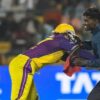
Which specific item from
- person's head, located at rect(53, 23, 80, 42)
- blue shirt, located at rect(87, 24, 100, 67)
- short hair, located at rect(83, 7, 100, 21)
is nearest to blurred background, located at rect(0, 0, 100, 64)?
person's head, located at rect(53, 23, 80, 42)

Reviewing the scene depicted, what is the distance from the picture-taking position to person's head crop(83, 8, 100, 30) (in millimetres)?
5743

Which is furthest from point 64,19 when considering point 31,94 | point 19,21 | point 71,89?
point 31,94

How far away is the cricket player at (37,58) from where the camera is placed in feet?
20.7

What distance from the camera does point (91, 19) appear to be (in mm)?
5758

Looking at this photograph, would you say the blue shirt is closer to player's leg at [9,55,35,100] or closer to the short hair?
the short hair

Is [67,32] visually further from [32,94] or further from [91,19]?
[32,94]

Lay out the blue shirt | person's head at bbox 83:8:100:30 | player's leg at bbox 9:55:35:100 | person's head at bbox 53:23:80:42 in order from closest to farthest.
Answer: the blue shirt
person's head at bbox 83:8:100:30
person's head at bbox 53:23:80:42
player's leg at bbox 9:55:35:100

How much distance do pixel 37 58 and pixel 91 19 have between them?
0.94 metres

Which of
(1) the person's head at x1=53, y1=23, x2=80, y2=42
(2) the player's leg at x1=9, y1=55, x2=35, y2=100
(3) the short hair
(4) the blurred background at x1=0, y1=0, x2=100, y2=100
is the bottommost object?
(2) the player's leg at x1=9, y1=55, x2=35, y2=100

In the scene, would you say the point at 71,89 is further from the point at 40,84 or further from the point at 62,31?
the point at 62,31

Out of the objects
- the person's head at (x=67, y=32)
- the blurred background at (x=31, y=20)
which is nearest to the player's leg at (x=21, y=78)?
the person's head at (x=67, y=32)

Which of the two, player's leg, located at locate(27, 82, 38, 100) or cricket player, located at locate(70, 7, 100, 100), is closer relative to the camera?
cricket player, located at locate(70, 7, 100, 100)

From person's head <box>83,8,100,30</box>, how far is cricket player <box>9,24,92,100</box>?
1.59 feet

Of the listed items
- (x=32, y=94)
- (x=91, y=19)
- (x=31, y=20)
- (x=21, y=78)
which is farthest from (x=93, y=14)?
(x=31, y=20)
